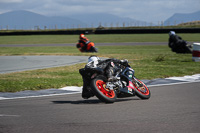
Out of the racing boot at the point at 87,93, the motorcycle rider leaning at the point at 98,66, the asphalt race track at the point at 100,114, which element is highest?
the motorcycle rider leaning at the point at 98,66

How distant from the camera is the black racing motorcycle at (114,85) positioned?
7.20 m

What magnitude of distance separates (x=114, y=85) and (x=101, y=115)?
1.45 metres

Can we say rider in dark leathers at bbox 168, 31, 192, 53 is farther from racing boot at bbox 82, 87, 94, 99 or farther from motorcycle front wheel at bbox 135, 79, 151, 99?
racing boot at bbox 82, 87, 94, 99

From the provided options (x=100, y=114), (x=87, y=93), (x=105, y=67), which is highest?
(x=105, y=67)

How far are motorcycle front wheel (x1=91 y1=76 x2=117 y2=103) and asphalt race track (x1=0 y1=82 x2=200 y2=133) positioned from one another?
0.15 meters

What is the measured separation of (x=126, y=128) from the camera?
5.23 meters

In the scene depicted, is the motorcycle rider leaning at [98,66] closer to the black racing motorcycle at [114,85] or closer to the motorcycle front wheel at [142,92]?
the black racing motorcycle at [114,85]

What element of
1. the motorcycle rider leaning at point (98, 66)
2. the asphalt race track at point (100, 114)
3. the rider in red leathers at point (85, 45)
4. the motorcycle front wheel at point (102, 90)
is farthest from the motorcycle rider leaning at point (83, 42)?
the motorcycle front wheel at point (102, 90)

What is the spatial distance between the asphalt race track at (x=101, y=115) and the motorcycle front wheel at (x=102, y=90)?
0.15m

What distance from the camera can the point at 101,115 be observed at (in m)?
6.21

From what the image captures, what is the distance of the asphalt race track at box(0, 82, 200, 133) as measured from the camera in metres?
5.24

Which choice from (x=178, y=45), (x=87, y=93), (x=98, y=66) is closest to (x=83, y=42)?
(x=178, y=45)

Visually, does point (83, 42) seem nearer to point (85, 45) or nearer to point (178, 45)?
point (85, 45)

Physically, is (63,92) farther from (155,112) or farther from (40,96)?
(155,112)
